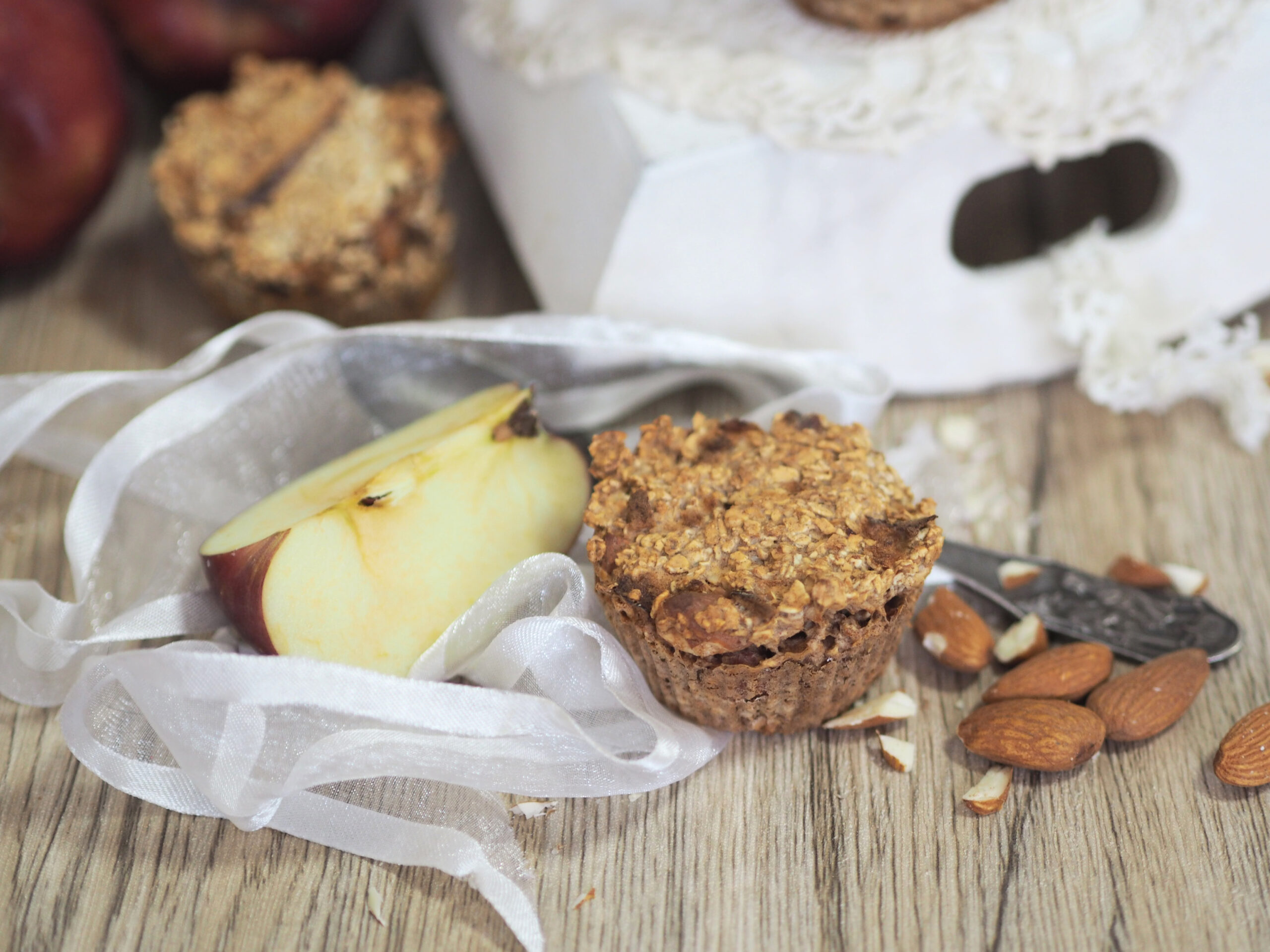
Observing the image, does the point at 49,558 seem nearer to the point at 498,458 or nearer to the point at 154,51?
the point at 498,458

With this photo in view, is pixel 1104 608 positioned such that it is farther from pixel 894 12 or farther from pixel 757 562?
pixel 894 12

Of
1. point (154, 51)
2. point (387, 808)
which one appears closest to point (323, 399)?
point (387, 808)

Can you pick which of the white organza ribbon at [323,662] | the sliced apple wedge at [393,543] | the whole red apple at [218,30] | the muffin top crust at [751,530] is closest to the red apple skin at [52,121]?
the whole red apple at [218,30]

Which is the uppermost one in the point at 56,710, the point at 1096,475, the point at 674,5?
the point at 674,5

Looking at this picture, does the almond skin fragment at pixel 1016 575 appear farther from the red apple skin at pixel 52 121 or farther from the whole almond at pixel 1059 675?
the red apple skin at pixel 52 121

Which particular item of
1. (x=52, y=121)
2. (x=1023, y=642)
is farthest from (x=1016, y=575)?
(x=52, y=121)
